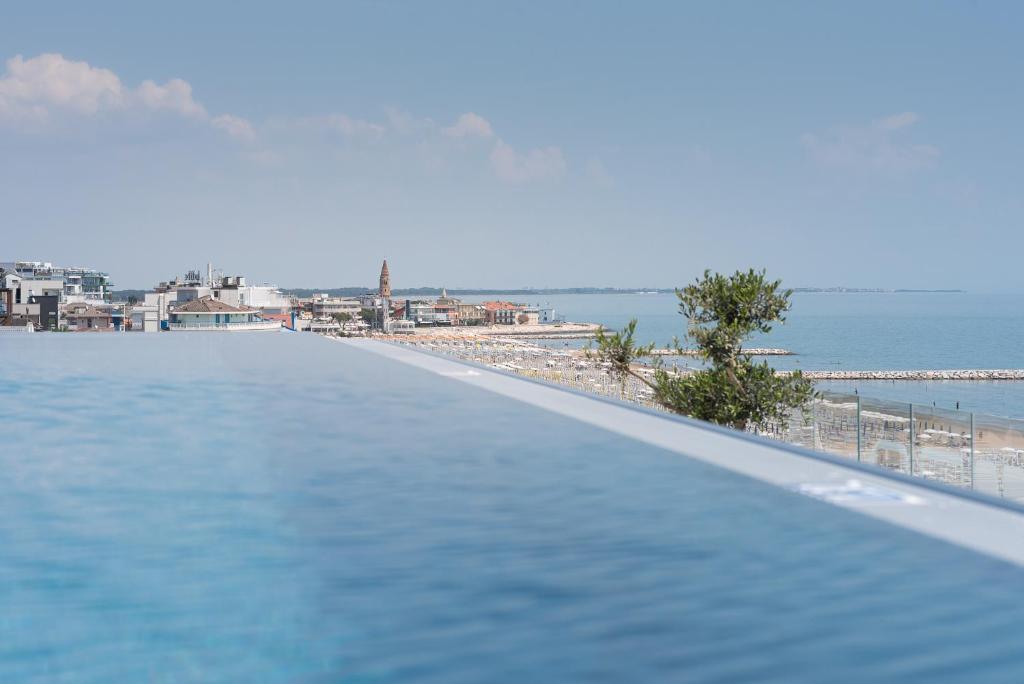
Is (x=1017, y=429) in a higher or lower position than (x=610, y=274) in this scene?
lower

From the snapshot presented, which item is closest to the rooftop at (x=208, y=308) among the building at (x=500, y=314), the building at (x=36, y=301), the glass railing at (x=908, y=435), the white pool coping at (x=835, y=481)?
the building at (x=36, y=301)

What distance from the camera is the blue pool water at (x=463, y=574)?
1.87m

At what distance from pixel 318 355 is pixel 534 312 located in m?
122

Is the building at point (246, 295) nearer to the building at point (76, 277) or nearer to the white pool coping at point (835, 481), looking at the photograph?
the building at point (76, 277)

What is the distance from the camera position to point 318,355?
12.5m

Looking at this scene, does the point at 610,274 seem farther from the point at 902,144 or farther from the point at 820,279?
the point at 902,144

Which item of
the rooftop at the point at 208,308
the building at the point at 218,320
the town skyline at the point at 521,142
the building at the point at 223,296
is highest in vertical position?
the town skyline at the point at 521,142

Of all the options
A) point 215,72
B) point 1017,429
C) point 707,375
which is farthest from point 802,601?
point 215,72

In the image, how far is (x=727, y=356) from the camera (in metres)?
10.5

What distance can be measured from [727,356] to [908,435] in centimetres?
519

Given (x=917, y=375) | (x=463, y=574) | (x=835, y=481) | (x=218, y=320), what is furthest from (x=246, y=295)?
(x=463, y=574)

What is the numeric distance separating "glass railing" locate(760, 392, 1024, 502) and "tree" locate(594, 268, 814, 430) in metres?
3.61

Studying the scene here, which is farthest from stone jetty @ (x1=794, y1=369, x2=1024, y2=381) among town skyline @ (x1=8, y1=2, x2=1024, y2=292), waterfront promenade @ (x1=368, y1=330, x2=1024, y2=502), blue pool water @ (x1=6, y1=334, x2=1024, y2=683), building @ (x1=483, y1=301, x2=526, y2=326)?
building @ (x1=483, y1=301, x2=526, y2=326)

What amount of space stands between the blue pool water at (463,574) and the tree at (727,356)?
5.68 m
